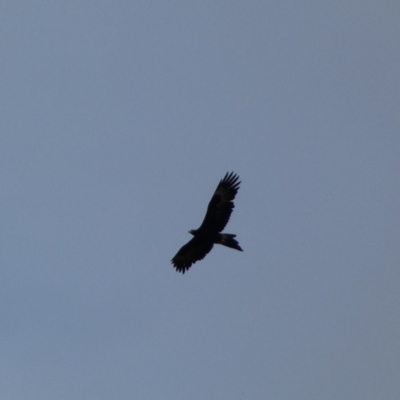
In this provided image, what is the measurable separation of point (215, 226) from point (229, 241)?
30.1 inches

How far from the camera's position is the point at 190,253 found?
106ft

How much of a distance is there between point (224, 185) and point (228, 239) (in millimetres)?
2116

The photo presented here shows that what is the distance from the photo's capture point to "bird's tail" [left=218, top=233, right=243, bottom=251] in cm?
3058

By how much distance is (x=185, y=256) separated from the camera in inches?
1282

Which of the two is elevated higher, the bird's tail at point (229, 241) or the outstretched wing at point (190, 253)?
the outstretched wing at point (190, 253)

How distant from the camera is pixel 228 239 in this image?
3083 cm

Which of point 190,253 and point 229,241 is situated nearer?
point 229,241

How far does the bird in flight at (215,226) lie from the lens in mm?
31031

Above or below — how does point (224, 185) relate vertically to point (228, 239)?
above

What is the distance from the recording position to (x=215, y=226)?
31.1m

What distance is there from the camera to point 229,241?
30.8 meters

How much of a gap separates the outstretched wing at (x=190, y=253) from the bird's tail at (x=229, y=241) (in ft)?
2.56

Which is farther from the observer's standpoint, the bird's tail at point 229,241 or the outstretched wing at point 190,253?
the outstretched wing at point 190,253

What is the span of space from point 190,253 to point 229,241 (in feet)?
7.27
